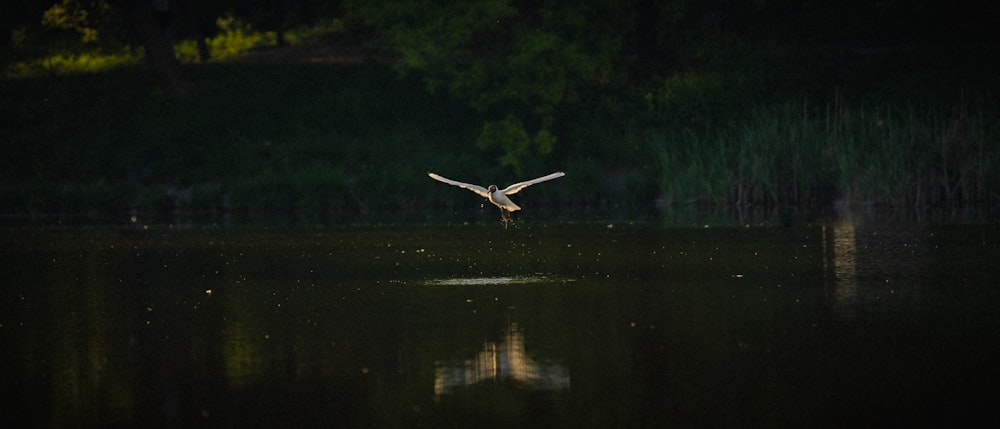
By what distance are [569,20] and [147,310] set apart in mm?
34402

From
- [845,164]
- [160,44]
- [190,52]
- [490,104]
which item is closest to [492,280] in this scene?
A: [845,164]

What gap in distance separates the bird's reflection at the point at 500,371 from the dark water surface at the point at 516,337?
4 cm

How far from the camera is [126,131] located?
54156 millimetres

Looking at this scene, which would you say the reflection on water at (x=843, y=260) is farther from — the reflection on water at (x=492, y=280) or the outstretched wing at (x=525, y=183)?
the outstretched wing at (x=525, y=183)

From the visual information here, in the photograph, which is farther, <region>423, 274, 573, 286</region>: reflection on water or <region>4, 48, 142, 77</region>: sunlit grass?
<region>4, 48, 142, 77</region>: sunlit grass

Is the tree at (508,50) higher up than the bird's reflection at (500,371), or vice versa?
the tree at (508,50)

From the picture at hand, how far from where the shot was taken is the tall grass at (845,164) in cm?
3694

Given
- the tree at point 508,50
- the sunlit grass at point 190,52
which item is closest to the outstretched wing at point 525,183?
the tree at point 508,50

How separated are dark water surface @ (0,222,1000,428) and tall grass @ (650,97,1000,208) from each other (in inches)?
441

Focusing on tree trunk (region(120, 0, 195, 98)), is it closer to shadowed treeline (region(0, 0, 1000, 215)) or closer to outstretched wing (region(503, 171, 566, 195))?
shadowed treeline (region(0, 0, 1000, 215))

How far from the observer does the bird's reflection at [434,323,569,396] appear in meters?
12.3

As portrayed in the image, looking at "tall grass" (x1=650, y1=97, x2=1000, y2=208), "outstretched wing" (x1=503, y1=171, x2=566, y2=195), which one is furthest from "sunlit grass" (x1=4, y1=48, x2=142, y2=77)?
"outstretched wing" (x1=503, y1=171, x2=566, y2=195)

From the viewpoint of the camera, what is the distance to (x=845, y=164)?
38.5 meters

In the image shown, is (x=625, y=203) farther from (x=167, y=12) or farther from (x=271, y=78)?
(x=167, y=12)
